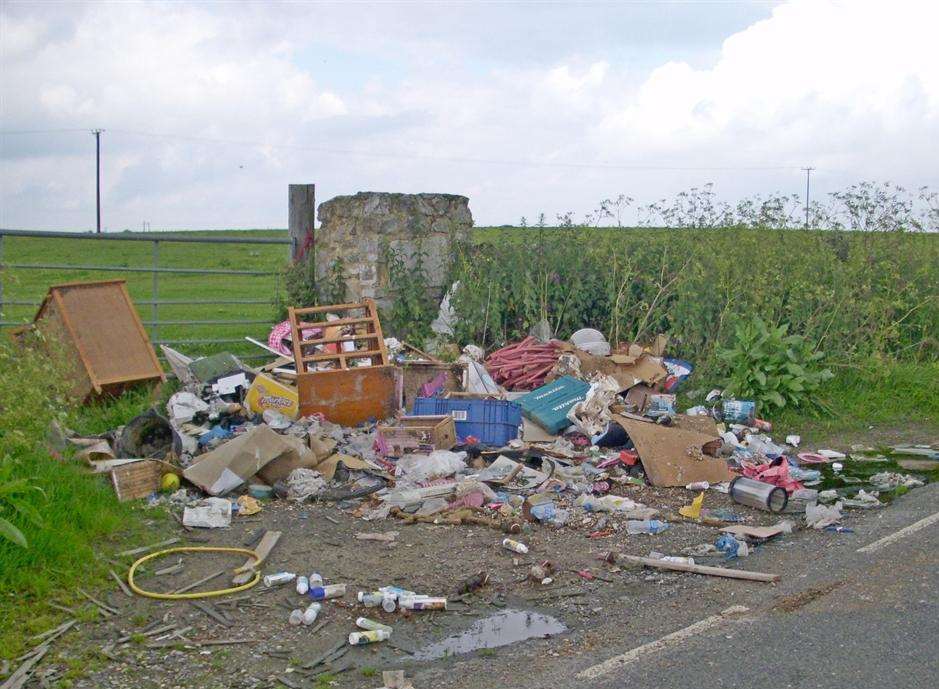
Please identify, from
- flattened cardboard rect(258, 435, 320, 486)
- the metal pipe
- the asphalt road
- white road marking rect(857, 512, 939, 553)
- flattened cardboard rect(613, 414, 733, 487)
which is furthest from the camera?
flattened cardboard rect(613, 414, 733, 487)

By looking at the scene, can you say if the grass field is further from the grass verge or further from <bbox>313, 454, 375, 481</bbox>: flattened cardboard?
<bbox>313, 454, 375, 481</bbox>: flattened cardboard

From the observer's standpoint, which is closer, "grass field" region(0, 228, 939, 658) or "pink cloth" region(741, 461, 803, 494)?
"grass field" region(0, 228, 939, 658)

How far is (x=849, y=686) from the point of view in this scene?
4.32m

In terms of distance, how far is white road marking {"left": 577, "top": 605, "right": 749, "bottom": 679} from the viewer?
457cm

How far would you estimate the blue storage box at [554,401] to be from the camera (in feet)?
31.6

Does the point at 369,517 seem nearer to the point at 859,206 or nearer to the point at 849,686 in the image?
the point at 849,686

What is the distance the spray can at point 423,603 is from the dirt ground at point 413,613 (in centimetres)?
5

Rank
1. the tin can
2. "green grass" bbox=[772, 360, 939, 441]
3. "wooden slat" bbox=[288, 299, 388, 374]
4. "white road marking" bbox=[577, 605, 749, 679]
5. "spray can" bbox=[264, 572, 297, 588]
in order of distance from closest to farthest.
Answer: "white road marking" bbox=[577, 605, 749, 679] → "spray can" bbox=[264, 572, 297, 588] → "wooden slat" bbox=[288, 299, 388, 374] → the tin can → "green grass" bbox=[772, 360, 939, 441]

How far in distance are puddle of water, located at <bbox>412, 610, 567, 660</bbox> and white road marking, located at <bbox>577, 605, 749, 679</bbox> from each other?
0.53 m

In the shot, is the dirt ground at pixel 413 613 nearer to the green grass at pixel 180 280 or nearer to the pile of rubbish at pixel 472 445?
the pile of rubbish at pixel 472 445

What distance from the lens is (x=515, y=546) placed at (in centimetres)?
652

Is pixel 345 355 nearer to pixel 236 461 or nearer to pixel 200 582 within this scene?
pixel 236 461

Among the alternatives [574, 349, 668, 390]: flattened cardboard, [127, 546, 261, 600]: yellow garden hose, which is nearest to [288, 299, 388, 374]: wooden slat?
[574, 349, 668, 390]: flattened cardboard

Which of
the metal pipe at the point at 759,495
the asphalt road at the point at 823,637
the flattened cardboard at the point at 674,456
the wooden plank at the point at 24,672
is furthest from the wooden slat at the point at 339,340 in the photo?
the asphalt road at the point at 823,637
